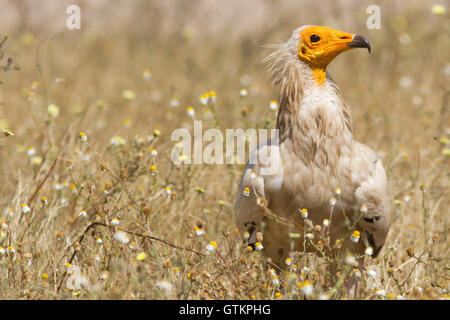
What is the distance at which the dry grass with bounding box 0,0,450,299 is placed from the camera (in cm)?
346

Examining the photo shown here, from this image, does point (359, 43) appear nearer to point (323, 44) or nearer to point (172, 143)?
point (323, 44)

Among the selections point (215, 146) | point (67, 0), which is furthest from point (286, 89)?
point (67, 0)

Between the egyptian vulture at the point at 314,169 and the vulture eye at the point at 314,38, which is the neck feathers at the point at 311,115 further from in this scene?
the vulture eye at the point at 314,38

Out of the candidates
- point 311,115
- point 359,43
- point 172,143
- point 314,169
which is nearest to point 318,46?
point 359,43

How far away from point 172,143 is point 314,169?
1837 mm

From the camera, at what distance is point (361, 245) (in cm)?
407

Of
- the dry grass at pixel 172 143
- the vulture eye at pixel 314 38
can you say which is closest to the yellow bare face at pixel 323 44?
the vulture eye at pixel 314 38

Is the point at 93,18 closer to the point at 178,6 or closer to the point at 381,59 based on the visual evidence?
the point at 178,6

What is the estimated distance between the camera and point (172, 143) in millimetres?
5371

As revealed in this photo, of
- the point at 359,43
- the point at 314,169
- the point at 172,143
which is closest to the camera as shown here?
the point at 314,169

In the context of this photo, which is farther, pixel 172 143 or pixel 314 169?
pixel 172 143

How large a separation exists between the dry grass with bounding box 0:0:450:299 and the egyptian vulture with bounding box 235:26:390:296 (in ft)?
0.77

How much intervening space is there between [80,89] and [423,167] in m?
4.24

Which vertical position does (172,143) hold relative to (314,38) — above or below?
below
